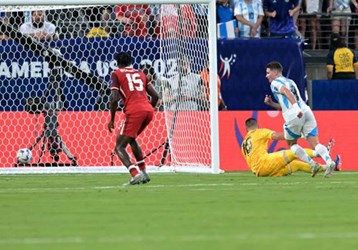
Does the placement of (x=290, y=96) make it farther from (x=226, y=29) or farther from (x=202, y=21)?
(x=226, y=29)

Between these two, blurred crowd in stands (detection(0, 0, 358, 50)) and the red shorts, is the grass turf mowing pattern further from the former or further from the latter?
blurred crowd in stands (detection(0, 0, 358, 50))

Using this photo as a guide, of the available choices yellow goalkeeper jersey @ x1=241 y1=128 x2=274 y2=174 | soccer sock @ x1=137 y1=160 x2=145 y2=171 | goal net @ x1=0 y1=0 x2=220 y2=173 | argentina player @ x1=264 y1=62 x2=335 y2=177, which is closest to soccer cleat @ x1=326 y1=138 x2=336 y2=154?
goal net @ x1=0 y1=0 x2=220 y2=173

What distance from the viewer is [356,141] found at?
23.5m

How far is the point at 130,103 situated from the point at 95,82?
571cm

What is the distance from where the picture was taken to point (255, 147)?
19969mm

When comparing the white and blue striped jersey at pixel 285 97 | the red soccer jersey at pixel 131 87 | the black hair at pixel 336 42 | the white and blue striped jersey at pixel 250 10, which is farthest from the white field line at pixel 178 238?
the black hair at pixel 336 42

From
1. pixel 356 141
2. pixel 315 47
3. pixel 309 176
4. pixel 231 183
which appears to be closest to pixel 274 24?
pixel 315 47

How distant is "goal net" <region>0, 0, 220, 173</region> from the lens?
21.6 meters

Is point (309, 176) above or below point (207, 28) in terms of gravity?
below

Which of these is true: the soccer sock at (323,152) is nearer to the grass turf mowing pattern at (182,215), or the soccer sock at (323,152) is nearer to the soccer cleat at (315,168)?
the soccer cleat at (315,168)

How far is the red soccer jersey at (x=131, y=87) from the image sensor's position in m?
17.4

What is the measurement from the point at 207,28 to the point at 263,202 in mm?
9082

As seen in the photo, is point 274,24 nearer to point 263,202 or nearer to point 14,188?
point 14,188

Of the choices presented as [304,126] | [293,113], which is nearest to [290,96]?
[293,113]
